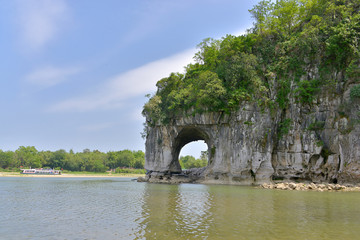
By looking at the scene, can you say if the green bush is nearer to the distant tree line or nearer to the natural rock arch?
the natural rock arch

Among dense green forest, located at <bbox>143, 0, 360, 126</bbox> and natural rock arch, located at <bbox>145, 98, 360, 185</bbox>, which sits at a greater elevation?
dense green forest, located at <bbox>143, 0, 360, 126</bbox>

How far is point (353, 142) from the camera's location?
23188 millimetres

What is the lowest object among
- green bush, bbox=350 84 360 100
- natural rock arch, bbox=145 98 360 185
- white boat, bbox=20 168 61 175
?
white boat, bbox=20 168 61 175

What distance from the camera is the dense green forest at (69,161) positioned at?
2889 inches

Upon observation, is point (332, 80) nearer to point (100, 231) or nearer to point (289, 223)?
point (289, 223)

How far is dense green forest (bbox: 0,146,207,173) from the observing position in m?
73.4

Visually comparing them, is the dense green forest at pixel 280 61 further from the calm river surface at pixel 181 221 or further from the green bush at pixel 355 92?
the calm river surface at pixel 181 221

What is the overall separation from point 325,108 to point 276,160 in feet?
21.8

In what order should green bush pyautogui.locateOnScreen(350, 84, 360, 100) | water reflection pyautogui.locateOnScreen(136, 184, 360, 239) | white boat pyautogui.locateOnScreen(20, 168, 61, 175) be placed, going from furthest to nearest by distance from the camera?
white boat pyautogui.locateOnScreen(20, 168, 61, 175), green bush pyautogui.locateOnScreen(350, 84, 360, 100), water reflection pyautogui.locateOnScreen(136, 184, 360, 239)

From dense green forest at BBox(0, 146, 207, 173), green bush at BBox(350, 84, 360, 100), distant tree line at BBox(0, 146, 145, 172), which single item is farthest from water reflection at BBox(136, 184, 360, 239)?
distant tree line at BBox(0, 146, 145, 172)

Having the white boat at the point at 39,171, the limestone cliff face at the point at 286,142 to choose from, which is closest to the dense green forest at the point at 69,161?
the white boat at the point at 39,171

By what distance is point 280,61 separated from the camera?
28.1m

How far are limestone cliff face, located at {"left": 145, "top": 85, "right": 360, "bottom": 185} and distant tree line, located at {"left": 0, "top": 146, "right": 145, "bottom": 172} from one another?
5609cm

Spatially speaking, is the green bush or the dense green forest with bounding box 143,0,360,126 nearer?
the green bush
